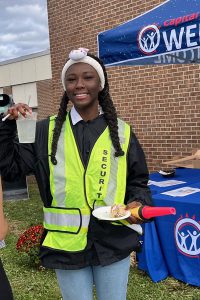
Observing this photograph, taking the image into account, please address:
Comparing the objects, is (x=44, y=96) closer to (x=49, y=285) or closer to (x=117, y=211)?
(x=49, y=285)


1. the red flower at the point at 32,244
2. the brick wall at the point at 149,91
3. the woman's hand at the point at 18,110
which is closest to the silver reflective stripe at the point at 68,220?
the woman's hand at the point at 18,110

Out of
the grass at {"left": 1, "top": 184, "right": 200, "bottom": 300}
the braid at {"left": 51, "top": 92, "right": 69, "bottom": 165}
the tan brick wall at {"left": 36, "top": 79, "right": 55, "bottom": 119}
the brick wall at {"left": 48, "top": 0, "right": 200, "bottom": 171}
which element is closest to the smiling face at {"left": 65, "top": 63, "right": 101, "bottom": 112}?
the braid at {"left": 51, "top": 92, "right": 69, "bottom": 165}

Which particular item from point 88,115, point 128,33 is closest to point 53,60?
point 128,33

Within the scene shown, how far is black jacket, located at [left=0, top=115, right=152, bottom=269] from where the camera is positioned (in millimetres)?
1885

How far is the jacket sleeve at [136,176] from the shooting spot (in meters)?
1.98

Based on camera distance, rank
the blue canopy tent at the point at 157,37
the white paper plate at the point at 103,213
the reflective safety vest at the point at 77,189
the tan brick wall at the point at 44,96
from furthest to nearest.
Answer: the tan brick wall at the point at 44,96 < the blue canopy tent at the point at 157,37 < the reflective safety vest at the point at 77,189 < the white paper plate at the point at 103,213

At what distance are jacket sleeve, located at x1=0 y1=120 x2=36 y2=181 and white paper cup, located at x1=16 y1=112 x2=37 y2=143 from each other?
0.15 ft

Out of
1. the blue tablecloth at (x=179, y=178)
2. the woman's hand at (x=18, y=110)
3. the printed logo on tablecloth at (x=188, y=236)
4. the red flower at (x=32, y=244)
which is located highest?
the woman's hand at (x=18, y=110)

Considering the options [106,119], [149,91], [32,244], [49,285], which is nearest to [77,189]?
[106,119]

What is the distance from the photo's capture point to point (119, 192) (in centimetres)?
195

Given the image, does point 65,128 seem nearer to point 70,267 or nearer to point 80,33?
point 70,267

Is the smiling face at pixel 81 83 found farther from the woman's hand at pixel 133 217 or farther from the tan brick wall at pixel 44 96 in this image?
the tan brick wall at pixel 44 96

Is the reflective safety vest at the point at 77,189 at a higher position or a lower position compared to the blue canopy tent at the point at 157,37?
Answer: lower

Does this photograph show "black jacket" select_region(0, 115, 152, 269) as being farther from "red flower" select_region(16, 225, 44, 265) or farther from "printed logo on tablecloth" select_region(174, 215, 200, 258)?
"red flower" select_region(16, 225, 44, 265)
